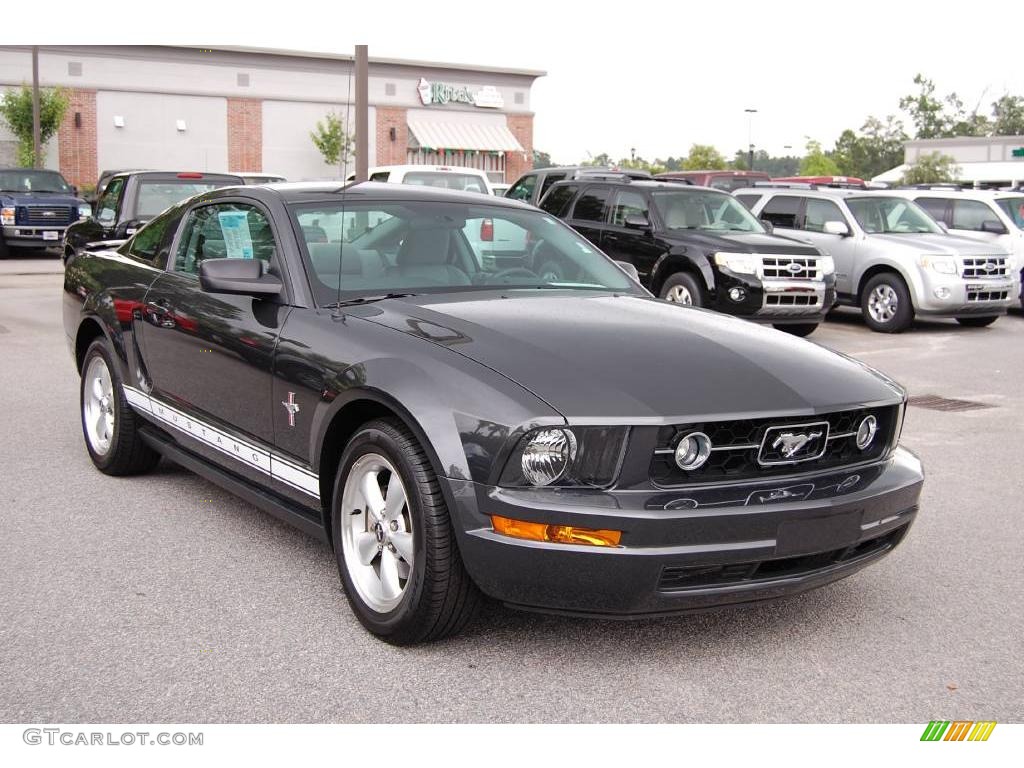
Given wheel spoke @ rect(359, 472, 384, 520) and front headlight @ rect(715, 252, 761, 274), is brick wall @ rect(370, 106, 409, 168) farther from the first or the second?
wheel spoke @ rect(359, 472, 384, 520)

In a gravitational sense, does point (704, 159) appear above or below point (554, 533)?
above

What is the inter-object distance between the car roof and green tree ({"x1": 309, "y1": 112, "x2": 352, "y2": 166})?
131 ft

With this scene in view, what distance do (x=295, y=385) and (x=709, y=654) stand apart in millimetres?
1788

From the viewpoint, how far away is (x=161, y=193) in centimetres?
1445

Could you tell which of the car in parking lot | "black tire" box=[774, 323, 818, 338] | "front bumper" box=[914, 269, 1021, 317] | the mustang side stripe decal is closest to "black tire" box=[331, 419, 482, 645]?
the mustang side stripe decal

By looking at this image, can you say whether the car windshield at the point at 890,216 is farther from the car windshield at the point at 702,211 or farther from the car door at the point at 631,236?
the car door at the point at 631,236

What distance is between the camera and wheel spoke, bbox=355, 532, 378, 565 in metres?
4.02

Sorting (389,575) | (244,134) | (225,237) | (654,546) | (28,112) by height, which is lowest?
(389,575)

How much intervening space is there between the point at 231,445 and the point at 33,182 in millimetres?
20800

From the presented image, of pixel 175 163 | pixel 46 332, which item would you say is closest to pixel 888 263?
pixel 46 332

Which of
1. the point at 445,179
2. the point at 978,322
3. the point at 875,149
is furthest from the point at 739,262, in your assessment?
the point at 875,149

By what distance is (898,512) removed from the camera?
4.00 metres

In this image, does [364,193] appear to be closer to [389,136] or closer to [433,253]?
[433,253]

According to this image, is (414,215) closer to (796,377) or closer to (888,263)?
(796,377)
